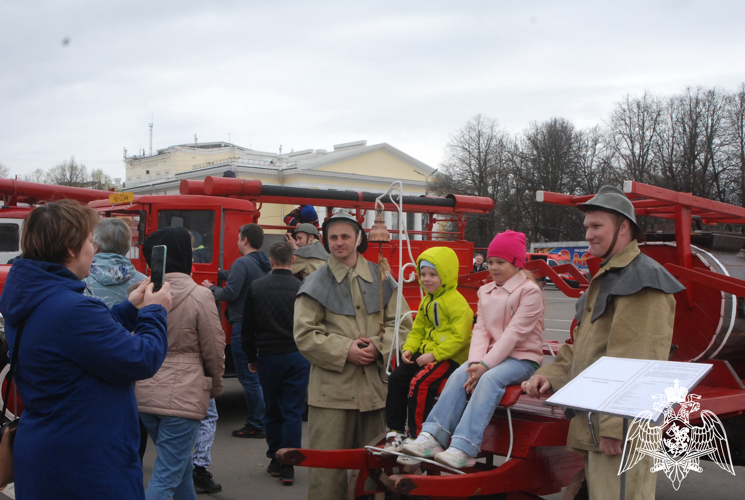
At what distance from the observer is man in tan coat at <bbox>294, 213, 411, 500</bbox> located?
12.6 feet

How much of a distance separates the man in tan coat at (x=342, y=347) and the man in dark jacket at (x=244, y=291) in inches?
112

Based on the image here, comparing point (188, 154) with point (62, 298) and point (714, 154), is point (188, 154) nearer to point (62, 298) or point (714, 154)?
point (714, 154)

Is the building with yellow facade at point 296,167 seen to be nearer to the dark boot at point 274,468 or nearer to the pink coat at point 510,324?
the dark boot at point 274,468

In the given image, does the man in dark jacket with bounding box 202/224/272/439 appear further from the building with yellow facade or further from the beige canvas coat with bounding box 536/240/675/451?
the building with yellow facade

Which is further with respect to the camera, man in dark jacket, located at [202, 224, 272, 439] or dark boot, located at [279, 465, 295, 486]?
man in dark jacket, located at [202, 224, 272, 439]

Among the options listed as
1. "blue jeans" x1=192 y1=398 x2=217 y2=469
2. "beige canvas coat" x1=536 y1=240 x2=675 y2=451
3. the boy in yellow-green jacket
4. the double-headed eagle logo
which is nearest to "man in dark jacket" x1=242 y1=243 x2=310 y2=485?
"blue jeans" x1=192 y1=398 x2=217 y2=469

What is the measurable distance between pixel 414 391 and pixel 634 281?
5.10ft

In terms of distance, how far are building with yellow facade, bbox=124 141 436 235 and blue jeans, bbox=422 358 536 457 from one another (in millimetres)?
43088

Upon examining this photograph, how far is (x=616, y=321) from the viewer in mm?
2936

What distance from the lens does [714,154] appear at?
4531 centimetres

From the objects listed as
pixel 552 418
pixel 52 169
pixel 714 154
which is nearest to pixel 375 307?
pixel 552 418

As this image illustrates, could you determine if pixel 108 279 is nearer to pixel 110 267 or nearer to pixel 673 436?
pixel 110 267

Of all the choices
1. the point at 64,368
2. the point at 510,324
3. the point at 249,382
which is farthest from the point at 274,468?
the point at 64,368

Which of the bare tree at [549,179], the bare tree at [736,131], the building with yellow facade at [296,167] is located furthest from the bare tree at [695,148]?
the building with yellow facade at [296,167]
